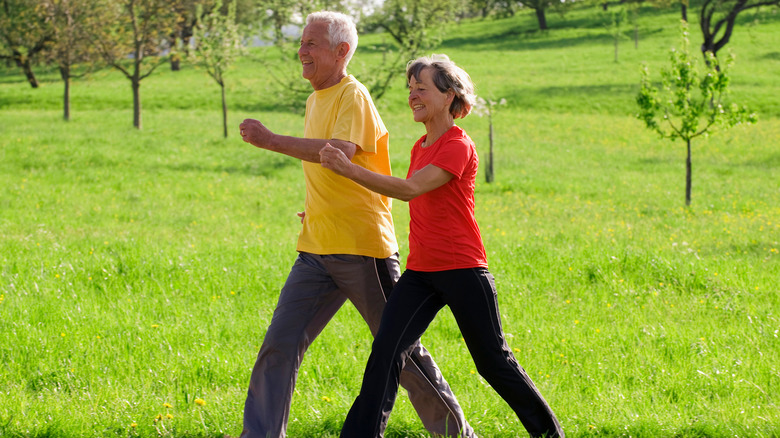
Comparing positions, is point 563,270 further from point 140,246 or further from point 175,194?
point 175,194

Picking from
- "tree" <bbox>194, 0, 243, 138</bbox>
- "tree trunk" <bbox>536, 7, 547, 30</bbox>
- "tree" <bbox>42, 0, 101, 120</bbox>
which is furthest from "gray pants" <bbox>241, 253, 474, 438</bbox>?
"tree trunk" <bbox>536, 7, 547, 30</bbox>

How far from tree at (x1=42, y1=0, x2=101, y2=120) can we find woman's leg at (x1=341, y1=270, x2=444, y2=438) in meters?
28.5

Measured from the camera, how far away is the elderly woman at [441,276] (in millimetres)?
3422

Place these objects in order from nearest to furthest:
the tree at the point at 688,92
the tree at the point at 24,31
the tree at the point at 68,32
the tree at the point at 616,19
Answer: the tree at the point at 688,92
the tree at the point at 68,32
the tree at the point at 24,31
the tree at the point at 616,19

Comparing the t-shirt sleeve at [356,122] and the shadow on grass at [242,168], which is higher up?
the t-shirt sleeve at [356,122]

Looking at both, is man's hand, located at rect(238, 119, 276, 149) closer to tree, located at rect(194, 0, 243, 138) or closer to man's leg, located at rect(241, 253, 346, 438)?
man's leg, located at rect(241, 253, 346, 438)

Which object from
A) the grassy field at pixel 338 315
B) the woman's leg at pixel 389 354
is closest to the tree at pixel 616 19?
the grassy field at pixel 338 315

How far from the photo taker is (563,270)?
7.73m

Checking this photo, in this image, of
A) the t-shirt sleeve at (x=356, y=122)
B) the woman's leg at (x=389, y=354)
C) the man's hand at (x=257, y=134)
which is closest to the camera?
the man's hand at (x=257, y=134)

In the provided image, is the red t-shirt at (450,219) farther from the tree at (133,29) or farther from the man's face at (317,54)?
the tree at (133,29)

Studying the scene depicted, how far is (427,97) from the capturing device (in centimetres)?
349

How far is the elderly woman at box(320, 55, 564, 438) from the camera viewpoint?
3422mm

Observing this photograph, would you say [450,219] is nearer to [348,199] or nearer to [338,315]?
[348,199]

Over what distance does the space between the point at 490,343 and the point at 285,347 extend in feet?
3.49
